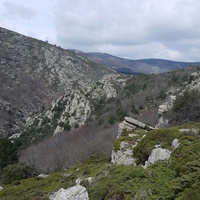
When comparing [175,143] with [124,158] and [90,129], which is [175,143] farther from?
[90,129]

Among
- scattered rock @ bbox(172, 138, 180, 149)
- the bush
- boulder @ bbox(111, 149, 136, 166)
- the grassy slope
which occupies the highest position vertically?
scattered rock @ bbox(172, 138, 180, 149)

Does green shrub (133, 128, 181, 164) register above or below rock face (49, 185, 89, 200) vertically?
above

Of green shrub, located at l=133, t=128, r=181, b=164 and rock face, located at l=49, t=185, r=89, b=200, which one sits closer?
rock face, located at l=49, t=185, r=89, b=200

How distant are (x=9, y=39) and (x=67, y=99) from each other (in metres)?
77.3

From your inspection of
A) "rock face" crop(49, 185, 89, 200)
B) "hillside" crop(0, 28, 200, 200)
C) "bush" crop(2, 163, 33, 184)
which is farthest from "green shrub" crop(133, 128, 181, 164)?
"bush" crop(2, 163, 33, 184)

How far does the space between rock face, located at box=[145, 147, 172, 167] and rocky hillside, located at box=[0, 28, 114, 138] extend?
70956 millimetres

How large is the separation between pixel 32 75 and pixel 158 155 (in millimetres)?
109643

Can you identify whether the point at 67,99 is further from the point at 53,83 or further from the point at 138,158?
the point at 138,158

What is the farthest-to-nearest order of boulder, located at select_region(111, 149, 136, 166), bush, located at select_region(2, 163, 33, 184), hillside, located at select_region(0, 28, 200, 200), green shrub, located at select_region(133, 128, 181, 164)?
bush, located at select_region(2, 163, 33, 184) → boulder, located at select_region(111, 149, 136, 166) → green shrub, located at select_region(133, 128, 181, 164) → hillside, located at select_region(0, 28, 200, 200)

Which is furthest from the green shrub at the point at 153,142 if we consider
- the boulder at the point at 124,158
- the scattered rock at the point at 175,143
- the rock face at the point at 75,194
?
the rock face at the point at 75,194

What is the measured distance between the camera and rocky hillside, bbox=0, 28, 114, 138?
316ft

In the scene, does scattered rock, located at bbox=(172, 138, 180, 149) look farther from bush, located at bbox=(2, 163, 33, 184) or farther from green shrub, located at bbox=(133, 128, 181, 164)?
bush, located at bbox=(2, 163, 33, 184)

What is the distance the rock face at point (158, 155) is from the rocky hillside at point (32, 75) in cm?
7096

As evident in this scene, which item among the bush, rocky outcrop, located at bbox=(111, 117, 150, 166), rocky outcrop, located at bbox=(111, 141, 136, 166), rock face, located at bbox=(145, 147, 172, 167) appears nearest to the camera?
rock face, located at bbox=(145, 147, 172, 167)
